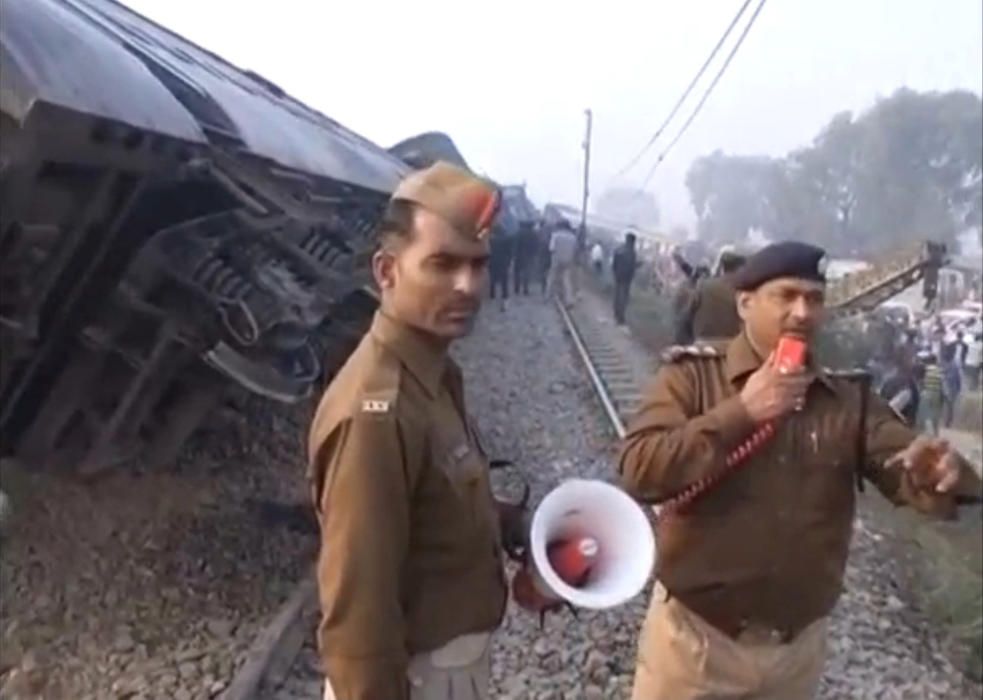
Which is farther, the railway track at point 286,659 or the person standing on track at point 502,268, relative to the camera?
the person standing on track at point 502,268

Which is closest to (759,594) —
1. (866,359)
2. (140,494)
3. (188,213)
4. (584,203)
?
(188,213)

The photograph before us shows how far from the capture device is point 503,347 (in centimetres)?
1543

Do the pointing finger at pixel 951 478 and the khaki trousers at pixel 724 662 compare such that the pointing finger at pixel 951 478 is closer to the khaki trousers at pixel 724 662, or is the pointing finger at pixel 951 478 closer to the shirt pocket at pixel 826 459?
the shirt pocket at pixel 826 459

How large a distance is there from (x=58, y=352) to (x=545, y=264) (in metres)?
23.6

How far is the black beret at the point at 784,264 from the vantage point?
242cm

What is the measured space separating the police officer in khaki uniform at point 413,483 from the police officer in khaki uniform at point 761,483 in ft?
1.72

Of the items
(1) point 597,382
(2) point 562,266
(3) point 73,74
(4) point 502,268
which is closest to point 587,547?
(3) point 73,74

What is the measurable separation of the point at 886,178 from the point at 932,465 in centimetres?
7016

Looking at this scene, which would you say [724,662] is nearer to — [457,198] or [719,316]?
[719,316]

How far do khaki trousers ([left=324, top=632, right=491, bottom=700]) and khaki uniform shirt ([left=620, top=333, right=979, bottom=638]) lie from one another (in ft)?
1.81

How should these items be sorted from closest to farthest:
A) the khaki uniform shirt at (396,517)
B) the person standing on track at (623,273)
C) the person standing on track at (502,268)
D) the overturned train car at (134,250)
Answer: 1. the khaki uniform shirt at (396,517)
2. the overturned train car at (134,250)
3. the person standing on track at (623,273)
4. the person standing on track at (502,268)

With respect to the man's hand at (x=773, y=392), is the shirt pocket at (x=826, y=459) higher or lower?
lower

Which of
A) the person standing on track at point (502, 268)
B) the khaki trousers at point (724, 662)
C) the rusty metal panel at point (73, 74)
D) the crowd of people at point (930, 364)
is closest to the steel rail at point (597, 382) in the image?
the crowd of people at point (930, 364)

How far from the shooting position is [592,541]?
2.34 meters
